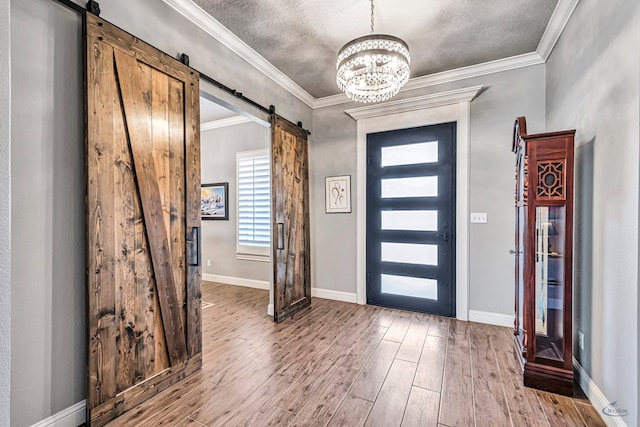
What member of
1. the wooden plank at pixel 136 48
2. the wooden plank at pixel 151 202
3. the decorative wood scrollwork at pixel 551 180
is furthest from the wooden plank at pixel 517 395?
the wooden plank at pixel 136 48

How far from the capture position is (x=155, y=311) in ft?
6.67

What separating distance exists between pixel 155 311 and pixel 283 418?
115 cm

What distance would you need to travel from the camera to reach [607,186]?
5.92 feet

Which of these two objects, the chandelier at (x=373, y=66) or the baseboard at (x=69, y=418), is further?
the chandelier at (x=373, y=66)

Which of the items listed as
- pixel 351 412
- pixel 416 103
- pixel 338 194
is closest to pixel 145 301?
pixel 351 412

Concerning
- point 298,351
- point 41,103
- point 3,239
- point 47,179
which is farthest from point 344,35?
point 298,351

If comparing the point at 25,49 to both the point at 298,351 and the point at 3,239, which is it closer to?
the point at 3,239

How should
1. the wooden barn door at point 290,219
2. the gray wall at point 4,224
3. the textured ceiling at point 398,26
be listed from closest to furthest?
the gray wall at point 4,224, the textured ceiling at point 398,26, the wooden barn door at point 290,219

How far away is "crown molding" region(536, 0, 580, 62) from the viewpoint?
2301 millimetres

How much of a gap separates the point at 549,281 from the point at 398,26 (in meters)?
2.56

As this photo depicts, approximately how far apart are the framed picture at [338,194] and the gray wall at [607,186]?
8.20 ft

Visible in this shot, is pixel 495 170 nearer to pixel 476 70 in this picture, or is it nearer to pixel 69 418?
pixel 476 70

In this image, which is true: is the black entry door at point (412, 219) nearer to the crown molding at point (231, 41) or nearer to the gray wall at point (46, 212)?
the crown molding at point (231, 41)

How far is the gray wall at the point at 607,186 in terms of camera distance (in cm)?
154
